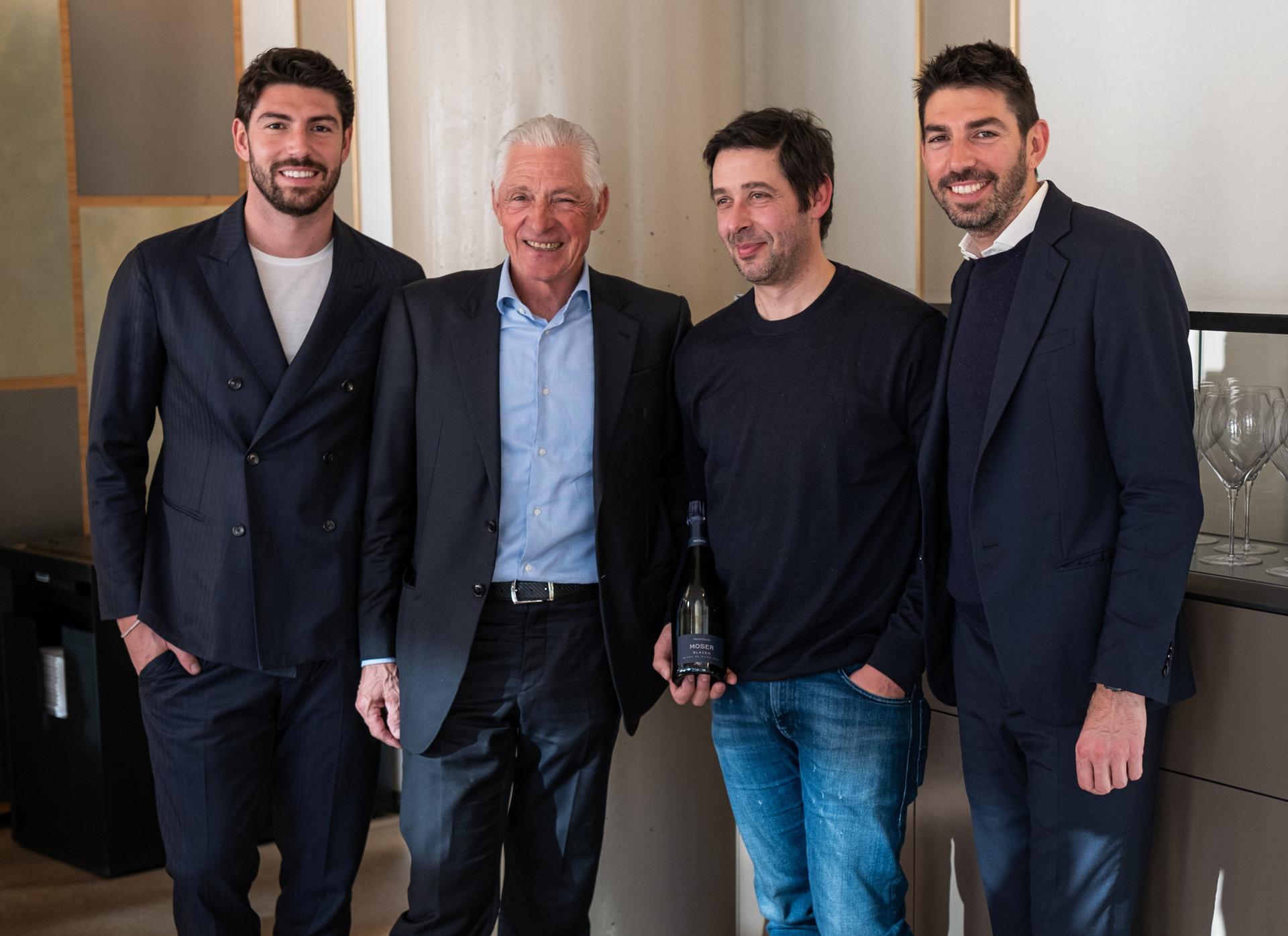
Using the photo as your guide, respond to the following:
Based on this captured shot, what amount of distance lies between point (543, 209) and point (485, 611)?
742 millimetres

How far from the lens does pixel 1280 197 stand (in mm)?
2564

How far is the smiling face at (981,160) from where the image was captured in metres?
2.18

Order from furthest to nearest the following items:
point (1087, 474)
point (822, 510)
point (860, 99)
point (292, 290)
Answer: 1. point (860, 99)
2. point (292, 290)
3. point (822, 510)
4. point (1087, 474)

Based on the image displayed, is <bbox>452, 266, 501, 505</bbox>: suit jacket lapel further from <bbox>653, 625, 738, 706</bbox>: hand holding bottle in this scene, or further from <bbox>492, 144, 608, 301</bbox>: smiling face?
<bbox>653, 625, 738, 706</bbox>: hand holding bottle

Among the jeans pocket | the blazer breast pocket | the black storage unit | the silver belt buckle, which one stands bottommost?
the black storage unit

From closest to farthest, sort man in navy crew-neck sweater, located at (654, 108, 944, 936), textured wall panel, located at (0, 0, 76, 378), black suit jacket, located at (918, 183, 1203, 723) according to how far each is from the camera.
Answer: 1. black suit jacket, located at (918, 183, 1203, 723)
2. man in navy crew-neck sweater, located at (654, 108, 944, 936)
3. textured wall panel, located at (0, 0, 76, 378)

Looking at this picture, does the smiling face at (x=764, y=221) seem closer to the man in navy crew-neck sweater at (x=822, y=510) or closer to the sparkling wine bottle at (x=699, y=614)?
the man in navy crew-neck sweater at (x=822, y=510)

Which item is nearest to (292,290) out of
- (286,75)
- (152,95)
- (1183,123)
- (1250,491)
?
(286,75)

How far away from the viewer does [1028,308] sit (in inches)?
82.9

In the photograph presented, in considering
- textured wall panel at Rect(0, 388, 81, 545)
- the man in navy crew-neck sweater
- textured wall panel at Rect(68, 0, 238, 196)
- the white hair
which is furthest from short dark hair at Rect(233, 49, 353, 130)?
textured wall panel at Rect(0, 388, 81, 545)

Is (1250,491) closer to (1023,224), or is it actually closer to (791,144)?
(1023,224)

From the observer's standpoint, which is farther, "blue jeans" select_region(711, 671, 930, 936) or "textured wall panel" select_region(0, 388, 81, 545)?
"textured wall panel" select_region(0, 388, 81, 545)

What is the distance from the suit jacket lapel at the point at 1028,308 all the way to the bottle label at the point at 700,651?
611 millimetres

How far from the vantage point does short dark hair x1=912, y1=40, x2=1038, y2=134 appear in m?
2.17
